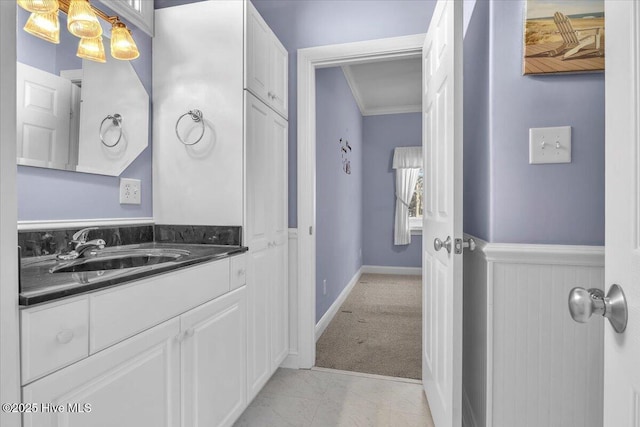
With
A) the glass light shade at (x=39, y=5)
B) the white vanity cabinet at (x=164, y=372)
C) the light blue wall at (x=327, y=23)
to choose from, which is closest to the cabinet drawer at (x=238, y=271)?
the white vanity cabinet at (x=164, y=372)

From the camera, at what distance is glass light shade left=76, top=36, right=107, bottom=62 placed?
1429 millimetres

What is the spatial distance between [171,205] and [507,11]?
66.6 inches

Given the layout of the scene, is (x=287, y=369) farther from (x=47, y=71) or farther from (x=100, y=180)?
(x=47, y=71)

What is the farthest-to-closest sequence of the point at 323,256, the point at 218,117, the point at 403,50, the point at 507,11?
the point at 323,256 < the point at 403,50 < the point at 218,117 < the point at 507,11

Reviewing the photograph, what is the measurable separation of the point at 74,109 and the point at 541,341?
2.06 metres

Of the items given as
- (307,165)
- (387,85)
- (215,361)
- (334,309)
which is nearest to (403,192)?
(387,85)

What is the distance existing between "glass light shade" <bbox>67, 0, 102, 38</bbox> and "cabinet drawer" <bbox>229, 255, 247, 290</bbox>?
3.56 ft

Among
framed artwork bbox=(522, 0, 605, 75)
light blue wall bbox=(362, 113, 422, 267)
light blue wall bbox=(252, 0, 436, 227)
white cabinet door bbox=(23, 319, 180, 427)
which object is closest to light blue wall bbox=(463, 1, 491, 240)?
framed artwork bbox=(522, 0, 605, 75)

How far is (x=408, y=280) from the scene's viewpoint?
197 inches

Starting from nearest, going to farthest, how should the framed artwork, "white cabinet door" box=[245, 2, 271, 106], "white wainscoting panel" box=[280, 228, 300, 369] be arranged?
the framed artwork < "white cabinet door" box=[245, 2, 271, 106] < "white wainscoting panel" box=[280, 228, 300, 369]

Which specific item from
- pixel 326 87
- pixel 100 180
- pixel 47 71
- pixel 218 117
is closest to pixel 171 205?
pixel 100 180

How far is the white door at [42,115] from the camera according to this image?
4.05 ft

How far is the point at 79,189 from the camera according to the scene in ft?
4.76

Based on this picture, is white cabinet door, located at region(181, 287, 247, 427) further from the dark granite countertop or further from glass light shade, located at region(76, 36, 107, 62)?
glass light shade, located at region(76, 36, 107, 62)
